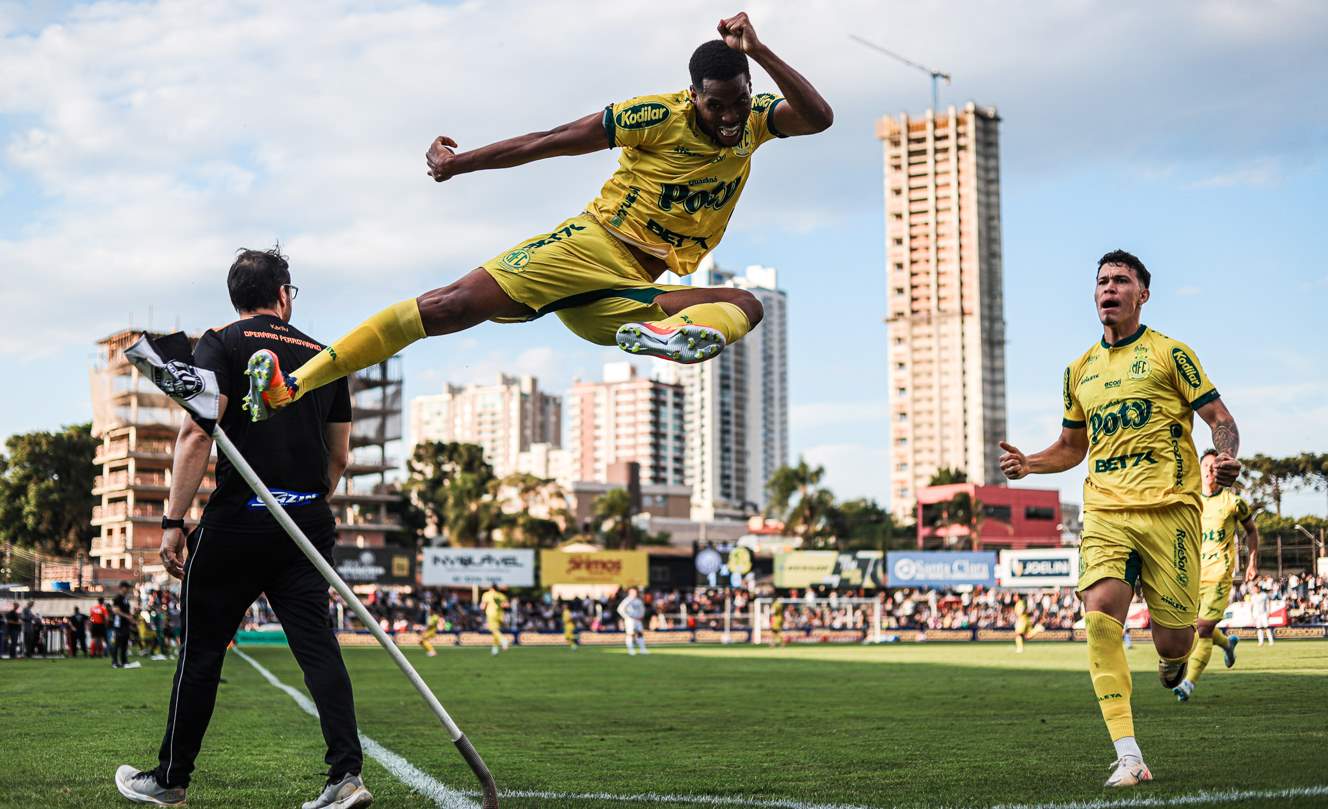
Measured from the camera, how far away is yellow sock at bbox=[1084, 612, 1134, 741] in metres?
7.06

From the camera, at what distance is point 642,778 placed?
7109mm

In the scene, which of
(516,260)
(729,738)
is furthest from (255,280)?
(729,738)

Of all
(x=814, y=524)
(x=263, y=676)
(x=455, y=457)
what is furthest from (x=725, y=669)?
(x=814, y=524)

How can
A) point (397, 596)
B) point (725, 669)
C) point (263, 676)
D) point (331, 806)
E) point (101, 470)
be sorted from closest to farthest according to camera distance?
point (331, 806)
point (263, 676)
point (725, 669)
point (397, 596)
point (101, 470)

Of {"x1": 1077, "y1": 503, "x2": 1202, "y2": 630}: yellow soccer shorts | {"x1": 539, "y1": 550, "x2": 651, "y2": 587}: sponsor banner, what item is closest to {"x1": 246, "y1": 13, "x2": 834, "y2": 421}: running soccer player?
{"x1": 1077, "y1": 503, "x2": 1202, "y2": 630}: yellow soccer shorts

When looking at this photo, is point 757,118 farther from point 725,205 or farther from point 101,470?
point 101,470

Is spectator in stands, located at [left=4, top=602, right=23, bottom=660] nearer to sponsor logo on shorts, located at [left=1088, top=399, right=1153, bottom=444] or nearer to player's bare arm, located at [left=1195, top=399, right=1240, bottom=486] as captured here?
sponsor logo on shorts, located at [left=1088, top=399, right=1153, bottom=444]

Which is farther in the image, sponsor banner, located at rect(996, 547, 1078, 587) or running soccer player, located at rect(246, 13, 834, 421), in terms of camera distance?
sponsor banner, located at rect(996, 547, 1078, 587)

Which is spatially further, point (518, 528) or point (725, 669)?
point (518, 528)

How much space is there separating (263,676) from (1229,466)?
56.3 ft

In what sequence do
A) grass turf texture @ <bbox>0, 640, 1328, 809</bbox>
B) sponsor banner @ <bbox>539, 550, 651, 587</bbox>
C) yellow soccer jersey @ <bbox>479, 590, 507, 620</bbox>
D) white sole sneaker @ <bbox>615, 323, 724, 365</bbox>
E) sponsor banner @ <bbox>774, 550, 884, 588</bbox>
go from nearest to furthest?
1. white sole sneaker @ <bbox>615, 323, 724, 365</bbox>
2. grass turf texture @ <bbox>0, 640, 1328, 809</bbox>
3. yellow soccer jersey @ <bbox>479, 590, 507, 620</bbox>
4. sponsor banner @ <bbox>539, 550, 651, 587</bbox>
5. sponsor banner @ <bbox>774, 550, 884, 588</bbox>

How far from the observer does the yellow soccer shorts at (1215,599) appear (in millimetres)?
13828

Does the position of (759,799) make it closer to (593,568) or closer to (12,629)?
(12,629)

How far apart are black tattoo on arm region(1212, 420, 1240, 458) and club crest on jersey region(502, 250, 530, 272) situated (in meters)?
3.78
